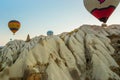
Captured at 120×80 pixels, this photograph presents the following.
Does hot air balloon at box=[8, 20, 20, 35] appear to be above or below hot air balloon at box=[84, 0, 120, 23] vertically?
below

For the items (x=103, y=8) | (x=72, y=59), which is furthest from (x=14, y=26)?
(x=72, y=59)

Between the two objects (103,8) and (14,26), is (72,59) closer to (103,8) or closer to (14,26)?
(103,8)

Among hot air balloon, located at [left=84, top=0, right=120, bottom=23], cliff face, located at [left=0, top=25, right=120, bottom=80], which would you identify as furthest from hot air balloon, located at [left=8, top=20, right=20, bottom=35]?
cliff face, located at [left=0, top=25, right=120, bottom=80]

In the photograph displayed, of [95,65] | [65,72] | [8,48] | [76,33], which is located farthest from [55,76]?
[8,48]

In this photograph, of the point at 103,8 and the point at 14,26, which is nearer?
the point at 103,8

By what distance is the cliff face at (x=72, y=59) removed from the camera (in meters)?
24.5

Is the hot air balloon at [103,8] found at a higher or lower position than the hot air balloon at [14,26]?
higher

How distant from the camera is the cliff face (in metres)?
24.5

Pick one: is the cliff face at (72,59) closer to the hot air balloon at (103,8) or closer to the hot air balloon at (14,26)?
the hot air balloon at (103,8)

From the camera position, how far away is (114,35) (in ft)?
109

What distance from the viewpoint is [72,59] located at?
27.6 meters

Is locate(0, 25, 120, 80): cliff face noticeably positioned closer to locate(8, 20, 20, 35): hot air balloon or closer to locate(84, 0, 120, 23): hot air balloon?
locate(84, 0, 120, 23): hot air balloon

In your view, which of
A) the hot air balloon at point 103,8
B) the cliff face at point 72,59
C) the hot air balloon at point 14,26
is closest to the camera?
the cliff face at point 72,59

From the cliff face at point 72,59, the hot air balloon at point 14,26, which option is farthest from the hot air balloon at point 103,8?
the hot air balloon at point 14,26
